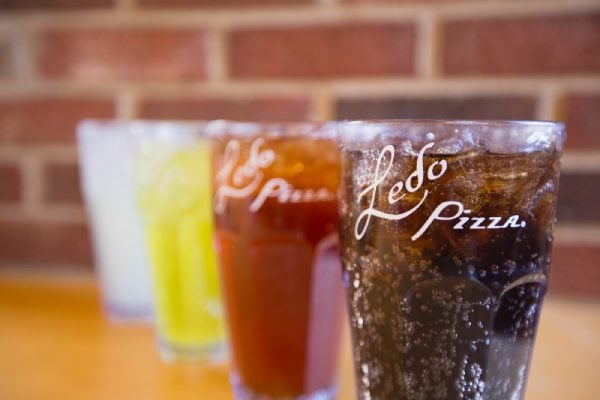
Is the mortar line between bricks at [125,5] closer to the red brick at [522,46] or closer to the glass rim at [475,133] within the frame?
the red brick at [522,46]

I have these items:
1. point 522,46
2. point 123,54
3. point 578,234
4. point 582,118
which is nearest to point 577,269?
point 578,234

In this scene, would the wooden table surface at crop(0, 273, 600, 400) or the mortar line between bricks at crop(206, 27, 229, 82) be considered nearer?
the wooden table surface at crop(0, 273, 600, 400)

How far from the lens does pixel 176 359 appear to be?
68 centimetres

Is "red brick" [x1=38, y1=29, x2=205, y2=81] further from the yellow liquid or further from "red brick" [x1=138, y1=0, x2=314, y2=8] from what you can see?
the yellow liquid

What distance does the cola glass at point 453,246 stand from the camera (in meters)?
0.39

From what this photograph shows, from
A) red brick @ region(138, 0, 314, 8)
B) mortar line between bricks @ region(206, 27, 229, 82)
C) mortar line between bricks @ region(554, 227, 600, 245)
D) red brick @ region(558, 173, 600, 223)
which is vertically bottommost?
mortar line between bricks @ region(554, 227, 600, 245)

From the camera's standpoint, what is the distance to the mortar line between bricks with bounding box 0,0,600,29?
2.76ft

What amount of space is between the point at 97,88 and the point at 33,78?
0.12 m

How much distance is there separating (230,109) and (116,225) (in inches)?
10.2

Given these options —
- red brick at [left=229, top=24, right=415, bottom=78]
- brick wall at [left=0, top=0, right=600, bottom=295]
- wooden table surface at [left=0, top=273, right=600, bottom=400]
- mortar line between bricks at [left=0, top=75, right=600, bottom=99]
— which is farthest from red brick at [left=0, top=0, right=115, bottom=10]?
wooden table surface at [left=0, top=273, right=600, bottom=400]

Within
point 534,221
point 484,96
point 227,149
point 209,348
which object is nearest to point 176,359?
point 209,348

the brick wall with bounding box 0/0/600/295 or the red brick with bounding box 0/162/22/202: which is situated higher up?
the brick wall with bounding box 0/0/600/295

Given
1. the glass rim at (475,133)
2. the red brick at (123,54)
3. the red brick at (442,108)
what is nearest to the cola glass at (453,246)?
the glass rim at (475,133)

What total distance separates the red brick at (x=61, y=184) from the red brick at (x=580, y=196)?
78 cm
